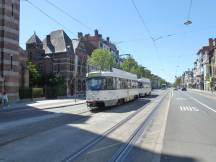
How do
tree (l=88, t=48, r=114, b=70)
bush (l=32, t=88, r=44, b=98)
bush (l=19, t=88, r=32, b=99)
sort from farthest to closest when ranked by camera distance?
tree (l=88, t=48, r=114, b=70), bush (l=32, t=88, r=44, b=98), bush (l=19, t=88, r=32, b=99)

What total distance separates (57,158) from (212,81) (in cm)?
9734

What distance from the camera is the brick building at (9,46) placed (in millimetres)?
38844

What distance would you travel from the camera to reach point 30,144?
10.9 metres

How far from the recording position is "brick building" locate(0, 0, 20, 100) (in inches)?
1529

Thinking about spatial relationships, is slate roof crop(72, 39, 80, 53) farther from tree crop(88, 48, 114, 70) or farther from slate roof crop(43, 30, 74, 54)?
tree crop(88, 48, 114, 70)

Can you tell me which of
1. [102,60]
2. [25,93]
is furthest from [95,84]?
[102,60]

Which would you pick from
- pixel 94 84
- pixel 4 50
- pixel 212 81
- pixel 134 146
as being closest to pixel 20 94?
pixel 4 50

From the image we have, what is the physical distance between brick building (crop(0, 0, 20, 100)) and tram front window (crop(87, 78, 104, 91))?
15.0 meters

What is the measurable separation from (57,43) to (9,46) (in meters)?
26.7

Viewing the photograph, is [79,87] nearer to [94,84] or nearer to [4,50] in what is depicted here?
[4,50]

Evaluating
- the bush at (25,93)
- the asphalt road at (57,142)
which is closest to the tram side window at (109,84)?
the asphalt road at (57,142)

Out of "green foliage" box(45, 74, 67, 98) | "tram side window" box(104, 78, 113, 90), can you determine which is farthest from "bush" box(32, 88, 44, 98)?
"tram side window" box(104, 78, 113, 90)

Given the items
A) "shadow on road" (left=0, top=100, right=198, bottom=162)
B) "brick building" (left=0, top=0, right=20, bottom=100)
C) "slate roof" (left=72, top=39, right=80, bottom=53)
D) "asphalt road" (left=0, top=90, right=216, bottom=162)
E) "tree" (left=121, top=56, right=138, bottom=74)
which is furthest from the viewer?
"tree" (left=121, top=56, right=138, bottom=74)

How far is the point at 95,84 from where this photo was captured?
26672 millimetres
